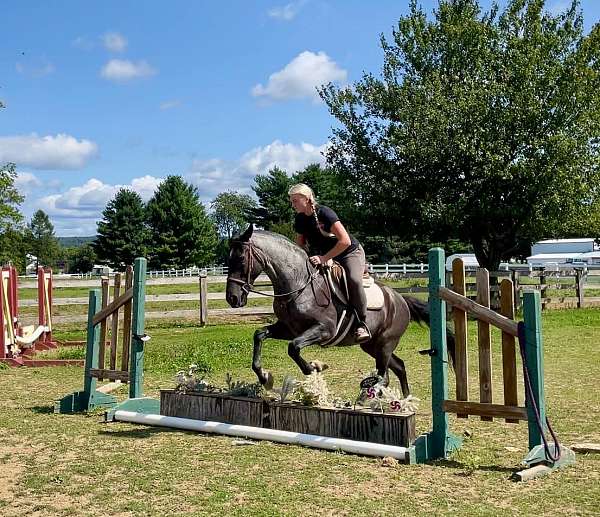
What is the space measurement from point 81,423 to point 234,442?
2140mm

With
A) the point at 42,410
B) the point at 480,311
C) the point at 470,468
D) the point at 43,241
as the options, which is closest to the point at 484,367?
the point at 480,311

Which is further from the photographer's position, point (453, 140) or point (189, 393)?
point (453, 140)

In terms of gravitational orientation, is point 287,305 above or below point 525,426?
above

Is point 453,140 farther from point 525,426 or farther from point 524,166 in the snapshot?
point 525,426

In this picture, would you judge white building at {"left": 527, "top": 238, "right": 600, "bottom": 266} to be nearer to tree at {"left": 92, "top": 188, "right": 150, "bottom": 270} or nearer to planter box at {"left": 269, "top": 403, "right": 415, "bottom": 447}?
tree at {"left": 92, "top": 188, "right": 150, "bottom": 270}

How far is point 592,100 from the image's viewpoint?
22.0 m

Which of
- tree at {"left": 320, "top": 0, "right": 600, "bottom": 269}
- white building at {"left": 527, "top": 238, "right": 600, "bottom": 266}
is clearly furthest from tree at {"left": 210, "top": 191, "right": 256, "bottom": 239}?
tree at {"left": 320, "top": 0, "right": 600, "bottom": 269}

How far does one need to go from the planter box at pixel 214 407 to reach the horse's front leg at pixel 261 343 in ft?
0.82

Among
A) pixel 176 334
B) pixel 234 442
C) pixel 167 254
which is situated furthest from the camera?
pixel 167 254

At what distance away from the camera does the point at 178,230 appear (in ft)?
244

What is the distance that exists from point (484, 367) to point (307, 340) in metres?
1.65

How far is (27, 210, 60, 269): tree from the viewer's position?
115 metres

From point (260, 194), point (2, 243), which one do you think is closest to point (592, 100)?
point (2, 243)

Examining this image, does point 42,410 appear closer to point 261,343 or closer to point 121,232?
point 261,343
